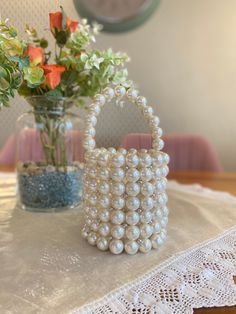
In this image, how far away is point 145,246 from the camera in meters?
0.56

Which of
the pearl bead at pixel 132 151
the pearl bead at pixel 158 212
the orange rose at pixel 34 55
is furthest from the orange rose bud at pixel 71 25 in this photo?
the pearl bead at pixel 158 212

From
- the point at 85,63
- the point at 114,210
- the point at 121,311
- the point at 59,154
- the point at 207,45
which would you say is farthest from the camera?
the point at 207,45

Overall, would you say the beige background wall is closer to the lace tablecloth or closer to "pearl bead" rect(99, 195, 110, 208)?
the lace tablecloth

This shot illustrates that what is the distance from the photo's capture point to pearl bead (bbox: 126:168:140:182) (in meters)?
0.55

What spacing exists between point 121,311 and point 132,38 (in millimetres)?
1333

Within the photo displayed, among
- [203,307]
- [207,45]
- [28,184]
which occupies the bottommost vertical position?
[203,307]

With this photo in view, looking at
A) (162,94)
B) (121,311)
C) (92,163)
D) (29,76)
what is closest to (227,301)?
(121,311)

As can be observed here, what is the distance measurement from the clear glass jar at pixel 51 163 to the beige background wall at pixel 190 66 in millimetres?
761

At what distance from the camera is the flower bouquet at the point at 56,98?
2.22ft

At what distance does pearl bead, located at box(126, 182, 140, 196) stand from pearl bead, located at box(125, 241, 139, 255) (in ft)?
0.27

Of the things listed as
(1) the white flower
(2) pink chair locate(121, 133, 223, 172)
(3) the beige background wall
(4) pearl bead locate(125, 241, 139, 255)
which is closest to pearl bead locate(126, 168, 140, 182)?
(4) pearl bead locate(125, 241, 139, 255)

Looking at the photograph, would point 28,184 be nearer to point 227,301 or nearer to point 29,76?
point 29,76

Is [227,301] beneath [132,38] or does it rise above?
beneath

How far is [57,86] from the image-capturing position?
730 millimetres
